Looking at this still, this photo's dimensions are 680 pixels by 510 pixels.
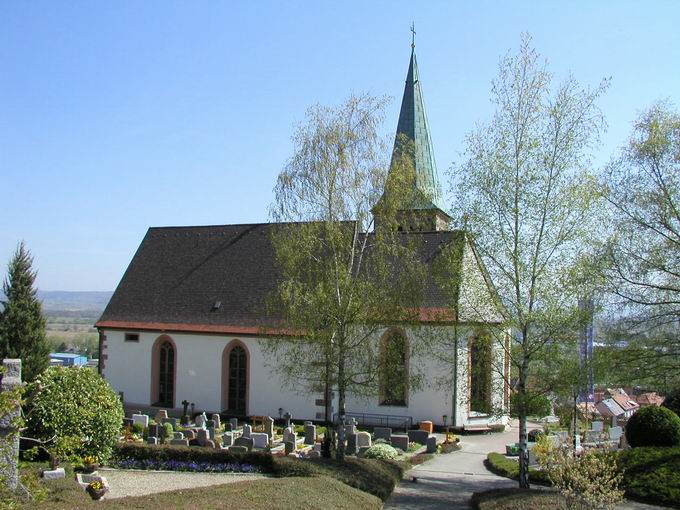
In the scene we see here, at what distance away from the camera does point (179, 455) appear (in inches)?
848

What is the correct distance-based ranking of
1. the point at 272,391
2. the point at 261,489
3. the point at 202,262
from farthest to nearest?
the point at 202,262
the point at 272,391
the point at 261,489

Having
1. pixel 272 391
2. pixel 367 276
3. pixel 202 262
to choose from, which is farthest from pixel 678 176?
pixel 202 262

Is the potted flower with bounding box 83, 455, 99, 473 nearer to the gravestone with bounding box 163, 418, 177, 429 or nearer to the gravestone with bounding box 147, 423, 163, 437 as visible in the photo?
the gravestone with bounding box 147, 423, 163, 437

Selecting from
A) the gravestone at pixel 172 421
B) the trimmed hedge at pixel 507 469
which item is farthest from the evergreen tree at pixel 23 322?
the trimmed hedge at pixel 507 469

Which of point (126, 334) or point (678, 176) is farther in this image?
point (126, 334)

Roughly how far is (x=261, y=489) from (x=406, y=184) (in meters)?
10.4

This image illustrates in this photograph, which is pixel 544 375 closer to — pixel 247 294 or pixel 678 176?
pixel 678 176

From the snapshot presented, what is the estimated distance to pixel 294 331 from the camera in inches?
830

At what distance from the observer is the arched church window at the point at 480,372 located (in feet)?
63.1

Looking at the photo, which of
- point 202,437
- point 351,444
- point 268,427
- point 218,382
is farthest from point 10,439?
point 218,382

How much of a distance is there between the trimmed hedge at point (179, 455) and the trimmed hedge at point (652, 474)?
35.3 ft

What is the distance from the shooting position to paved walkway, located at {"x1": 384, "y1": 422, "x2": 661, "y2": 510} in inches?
709

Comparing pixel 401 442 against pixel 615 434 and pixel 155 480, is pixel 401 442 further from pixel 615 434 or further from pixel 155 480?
pixel 155 480

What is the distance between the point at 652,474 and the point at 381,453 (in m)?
8.75
